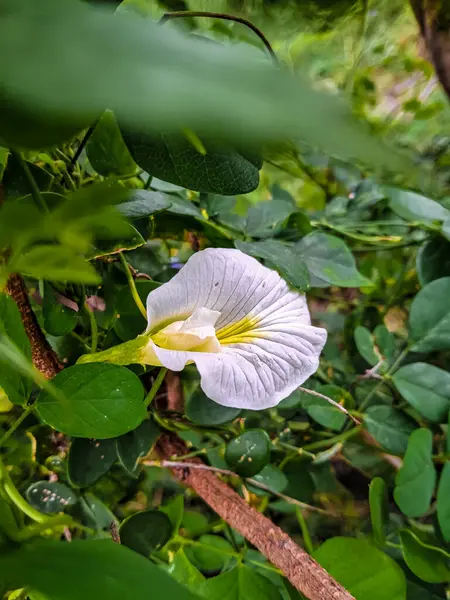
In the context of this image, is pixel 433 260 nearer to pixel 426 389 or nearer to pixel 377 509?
pixel 426 389

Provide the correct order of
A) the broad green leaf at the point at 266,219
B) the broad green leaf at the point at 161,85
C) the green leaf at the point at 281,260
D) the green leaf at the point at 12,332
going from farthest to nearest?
the broad green leaf at the point at 266,219, the green leaf at the point at 281,260, the green leaf at the point at 12,332, the broad green leaf at the point at 161,85

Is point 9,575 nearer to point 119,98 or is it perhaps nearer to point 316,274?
point 119,98

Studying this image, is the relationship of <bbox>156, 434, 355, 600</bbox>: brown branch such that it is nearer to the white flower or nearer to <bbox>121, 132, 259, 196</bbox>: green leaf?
the white flower

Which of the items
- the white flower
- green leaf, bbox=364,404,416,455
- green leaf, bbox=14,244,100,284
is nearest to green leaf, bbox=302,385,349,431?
green leaf, bbox=364,404,416,455

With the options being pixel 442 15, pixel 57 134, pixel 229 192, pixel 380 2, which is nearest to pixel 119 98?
pixel 57 134

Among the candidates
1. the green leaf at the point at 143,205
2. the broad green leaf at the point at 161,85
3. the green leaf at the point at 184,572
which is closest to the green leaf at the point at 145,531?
the green leaf at the point at 184,572

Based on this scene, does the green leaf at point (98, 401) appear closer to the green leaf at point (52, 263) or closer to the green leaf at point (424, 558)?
the green leaf at point (52, 263)
